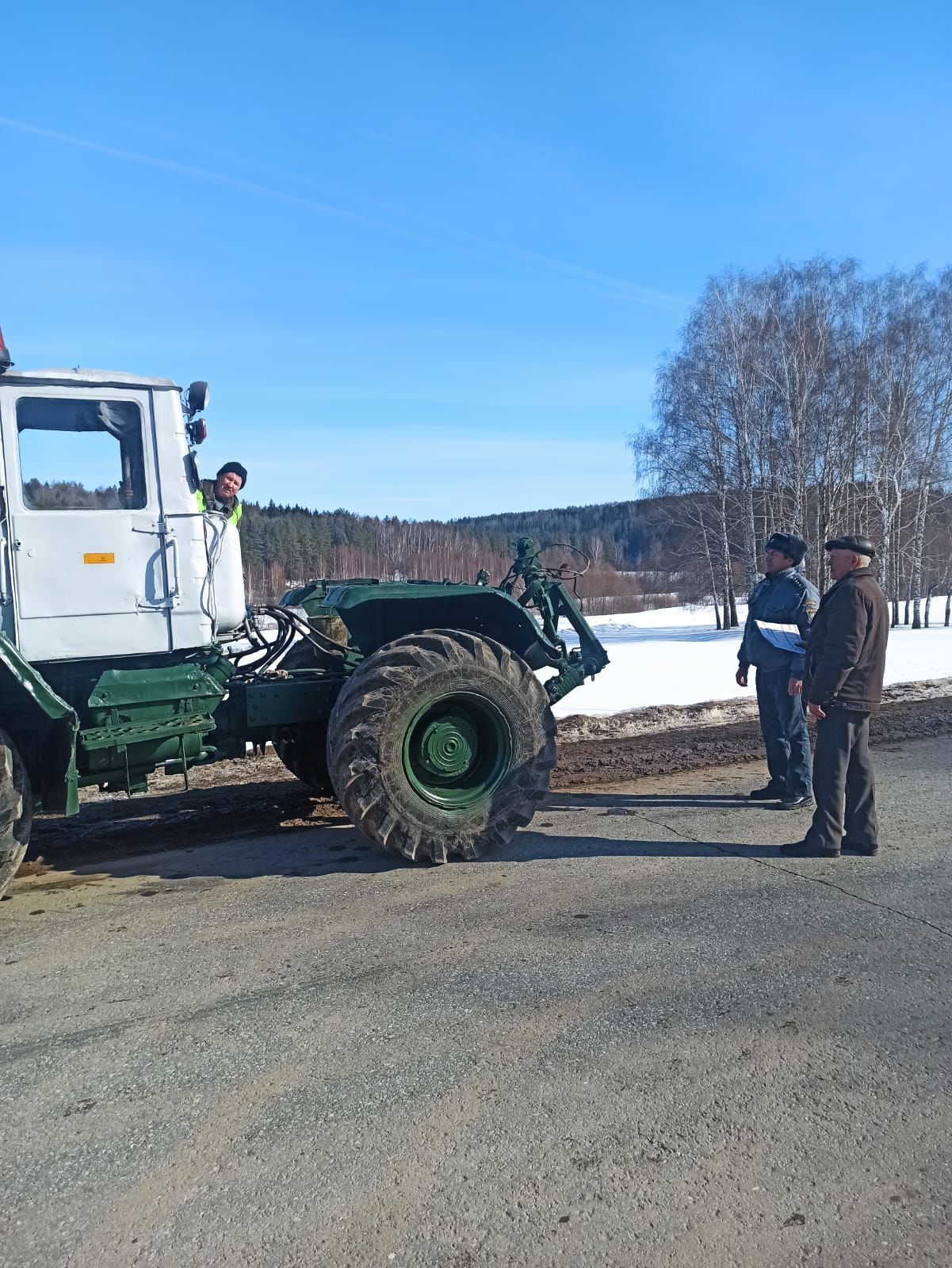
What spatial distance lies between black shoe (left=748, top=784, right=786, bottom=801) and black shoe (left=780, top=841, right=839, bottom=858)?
4.07 ft

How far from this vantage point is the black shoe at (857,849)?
525cm

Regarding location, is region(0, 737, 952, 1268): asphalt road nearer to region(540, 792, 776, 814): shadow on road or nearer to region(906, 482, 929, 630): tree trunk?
region(540, 792, 776, 814): shadow on road

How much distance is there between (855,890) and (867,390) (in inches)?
1015

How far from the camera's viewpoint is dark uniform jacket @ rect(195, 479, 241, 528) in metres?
5.19

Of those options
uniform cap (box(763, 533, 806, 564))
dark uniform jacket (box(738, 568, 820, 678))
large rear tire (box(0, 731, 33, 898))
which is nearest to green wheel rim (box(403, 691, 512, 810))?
large rear tire (box(0, 731, 33, 898))

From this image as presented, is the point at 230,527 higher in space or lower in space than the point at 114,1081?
higher

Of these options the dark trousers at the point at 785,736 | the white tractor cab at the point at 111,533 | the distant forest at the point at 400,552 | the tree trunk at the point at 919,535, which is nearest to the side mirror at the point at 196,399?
the white tractor cab at the point at 111,533

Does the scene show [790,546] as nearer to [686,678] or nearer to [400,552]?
[686,678]

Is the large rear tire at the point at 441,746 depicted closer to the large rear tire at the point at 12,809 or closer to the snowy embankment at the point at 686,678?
the large rear tire at the point at 12,809

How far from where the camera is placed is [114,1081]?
3029 mm

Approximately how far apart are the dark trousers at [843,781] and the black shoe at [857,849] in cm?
2

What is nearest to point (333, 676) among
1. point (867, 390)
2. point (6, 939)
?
point (6, 939)

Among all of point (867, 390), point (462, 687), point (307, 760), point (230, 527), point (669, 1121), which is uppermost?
point (867, 390)

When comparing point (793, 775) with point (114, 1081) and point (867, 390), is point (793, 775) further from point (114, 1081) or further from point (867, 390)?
point (867, 390)
